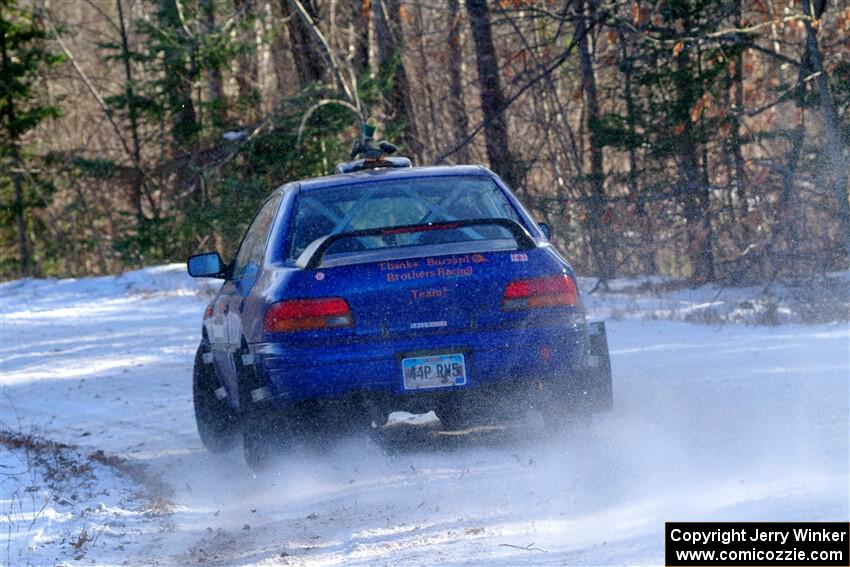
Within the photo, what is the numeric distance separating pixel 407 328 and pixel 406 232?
61cm

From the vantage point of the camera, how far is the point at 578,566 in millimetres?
4734

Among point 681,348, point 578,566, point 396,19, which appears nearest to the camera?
point 578,566

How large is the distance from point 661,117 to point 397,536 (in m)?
14.6

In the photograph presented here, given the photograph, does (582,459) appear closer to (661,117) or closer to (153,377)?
(153,377)

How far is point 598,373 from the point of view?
755 centimetres

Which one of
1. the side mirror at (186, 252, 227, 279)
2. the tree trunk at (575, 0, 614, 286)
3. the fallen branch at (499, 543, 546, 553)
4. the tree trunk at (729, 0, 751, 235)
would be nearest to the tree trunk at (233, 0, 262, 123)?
the tree trunk at (575, 0, 614, 286)

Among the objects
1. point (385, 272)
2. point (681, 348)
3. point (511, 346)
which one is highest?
point (385, 272)

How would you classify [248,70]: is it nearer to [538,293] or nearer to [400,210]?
[400,210]

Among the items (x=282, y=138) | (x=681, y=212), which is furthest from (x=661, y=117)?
(x=282, y=138)

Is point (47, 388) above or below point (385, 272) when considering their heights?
below

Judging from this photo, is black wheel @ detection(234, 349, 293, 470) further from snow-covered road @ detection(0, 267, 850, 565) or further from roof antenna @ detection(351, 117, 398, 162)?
roof antenna @ detection(351, 117, 398, 162)

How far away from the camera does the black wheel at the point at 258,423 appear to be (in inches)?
274

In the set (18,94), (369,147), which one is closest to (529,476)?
(369,147)

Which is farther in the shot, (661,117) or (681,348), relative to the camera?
(661,117)
